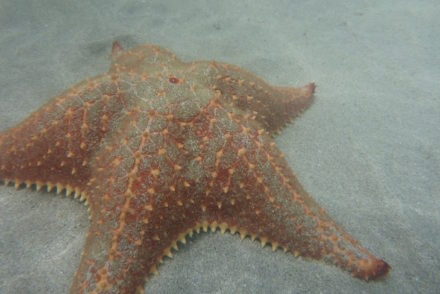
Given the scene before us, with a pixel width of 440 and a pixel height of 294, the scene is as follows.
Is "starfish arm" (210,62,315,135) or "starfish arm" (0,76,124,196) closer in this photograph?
"starfish arm" (0,76,124,196)

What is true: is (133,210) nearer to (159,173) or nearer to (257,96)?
(159,173)

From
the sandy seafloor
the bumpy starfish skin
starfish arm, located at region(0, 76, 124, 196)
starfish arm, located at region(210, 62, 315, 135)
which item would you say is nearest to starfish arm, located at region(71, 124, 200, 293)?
the bumpy starfish skin

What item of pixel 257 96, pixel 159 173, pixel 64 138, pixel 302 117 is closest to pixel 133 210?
pixel 159 173

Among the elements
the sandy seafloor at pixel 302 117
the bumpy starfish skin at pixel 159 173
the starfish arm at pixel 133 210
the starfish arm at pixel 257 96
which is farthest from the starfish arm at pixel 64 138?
the starfish arm at pixel 257 96

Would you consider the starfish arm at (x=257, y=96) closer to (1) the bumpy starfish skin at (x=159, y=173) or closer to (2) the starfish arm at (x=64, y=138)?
(1) the bumpy starfish skin at (x=159, y=173)

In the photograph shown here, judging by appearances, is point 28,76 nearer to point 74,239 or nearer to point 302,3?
point 74,239

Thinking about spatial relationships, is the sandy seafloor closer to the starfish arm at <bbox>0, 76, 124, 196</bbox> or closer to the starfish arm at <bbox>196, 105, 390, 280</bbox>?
the starfish arm at <bbox>196, 105, 390, 280</bbox>
